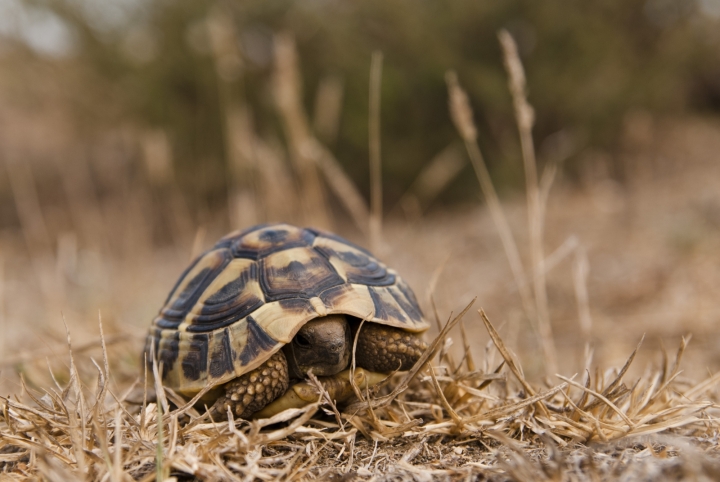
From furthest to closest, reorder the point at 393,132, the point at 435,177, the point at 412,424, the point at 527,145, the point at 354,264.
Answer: the point at 393,132
the point at 435,177
the point at 527,145
the point at 354,264
the point at 412,424

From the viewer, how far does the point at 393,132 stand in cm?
745

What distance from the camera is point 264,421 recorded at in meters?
1.49

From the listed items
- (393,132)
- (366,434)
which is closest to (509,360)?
(366,434)

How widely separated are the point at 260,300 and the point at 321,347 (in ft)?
0.74

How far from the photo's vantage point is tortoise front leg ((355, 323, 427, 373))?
5.51ft

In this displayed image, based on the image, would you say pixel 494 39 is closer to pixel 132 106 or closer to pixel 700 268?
pixel 700 268

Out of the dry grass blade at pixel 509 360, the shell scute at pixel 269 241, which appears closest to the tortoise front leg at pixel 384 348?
the dry grass blade at pixel 509 360

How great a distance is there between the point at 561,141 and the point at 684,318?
361 cm

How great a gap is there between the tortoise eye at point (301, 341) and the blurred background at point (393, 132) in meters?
2.89

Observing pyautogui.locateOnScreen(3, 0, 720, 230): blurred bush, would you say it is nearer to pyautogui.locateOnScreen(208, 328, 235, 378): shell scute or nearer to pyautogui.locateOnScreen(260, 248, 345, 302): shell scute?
pyautogui.locateOnScreen(260, 248, 345, 302): shell scute

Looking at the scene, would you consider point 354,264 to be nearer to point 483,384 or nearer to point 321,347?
point 321,347

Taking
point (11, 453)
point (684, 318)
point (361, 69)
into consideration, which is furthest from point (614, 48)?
point (11, 453)

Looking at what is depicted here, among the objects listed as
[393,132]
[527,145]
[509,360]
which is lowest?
[509,360]

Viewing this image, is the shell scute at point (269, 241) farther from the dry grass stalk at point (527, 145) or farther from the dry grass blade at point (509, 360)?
the dry grass stalk at point (527, 145)
